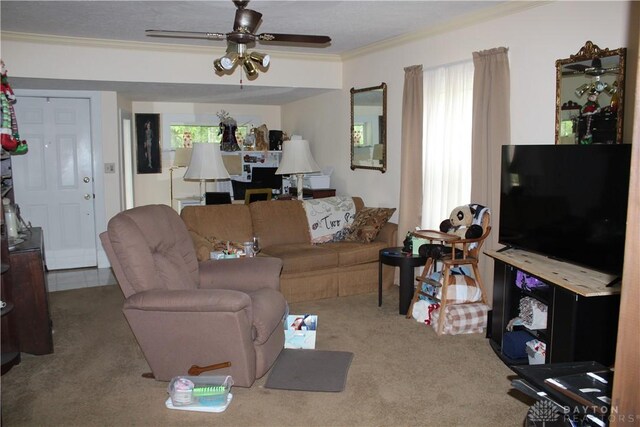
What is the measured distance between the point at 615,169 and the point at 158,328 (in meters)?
2.58

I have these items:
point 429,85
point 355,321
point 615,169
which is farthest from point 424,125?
point 615,169

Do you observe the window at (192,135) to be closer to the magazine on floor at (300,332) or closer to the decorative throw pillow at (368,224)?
the decorative throw pillow at (368,224)

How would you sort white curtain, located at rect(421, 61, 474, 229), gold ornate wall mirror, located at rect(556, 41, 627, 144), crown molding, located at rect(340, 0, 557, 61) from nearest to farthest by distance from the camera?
gold ornate wall mirror, located at rect(556, 41, 627, 144), crown molding, located at rect(340, 0, 557, 61), white curtain, located at rect(421, 61, 474, 229)

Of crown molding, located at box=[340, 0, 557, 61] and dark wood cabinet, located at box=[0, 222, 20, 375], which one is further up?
crown molding, located at box=[340, 0, 557, 61]

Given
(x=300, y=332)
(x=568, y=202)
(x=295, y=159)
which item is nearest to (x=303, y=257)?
(x=300, y=332)

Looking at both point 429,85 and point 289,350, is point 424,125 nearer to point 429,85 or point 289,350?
point 429,85

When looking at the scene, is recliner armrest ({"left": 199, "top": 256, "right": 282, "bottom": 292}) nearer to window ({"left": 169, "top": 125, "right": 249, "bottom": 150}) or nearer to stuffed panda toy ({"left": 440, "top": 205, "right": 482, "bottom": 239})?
stuffed panda toy ({"left": 440, "top": 205, "right": 482, "bottom": 239})

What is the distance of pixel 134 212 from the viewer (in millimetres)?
3180

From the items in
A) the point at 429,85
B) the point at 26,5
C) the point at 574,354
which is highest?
the point at 26,5

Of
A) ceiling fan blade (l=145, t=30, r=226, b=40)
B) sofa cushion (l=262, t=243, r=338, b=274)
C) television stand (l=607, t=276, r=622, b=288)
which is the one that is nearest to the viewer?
television stand (l=607, t=276, r=622, b=288)

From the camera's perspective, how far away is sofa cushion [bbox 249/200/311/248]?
5.20 meters

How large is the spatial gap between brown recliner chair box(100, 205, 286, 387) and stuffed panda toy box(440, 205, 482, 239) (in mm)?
1589

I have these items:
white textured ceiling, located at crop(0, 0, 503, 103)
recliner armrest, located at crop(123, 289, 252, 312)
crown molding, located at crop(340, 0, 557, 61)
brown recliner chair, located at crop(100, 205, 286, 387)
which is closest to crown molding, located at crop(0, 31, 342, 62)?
white textured ceiling, located at crop(0, 0, 503, 103)

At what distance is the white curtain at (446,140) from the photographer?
4.56 metres
